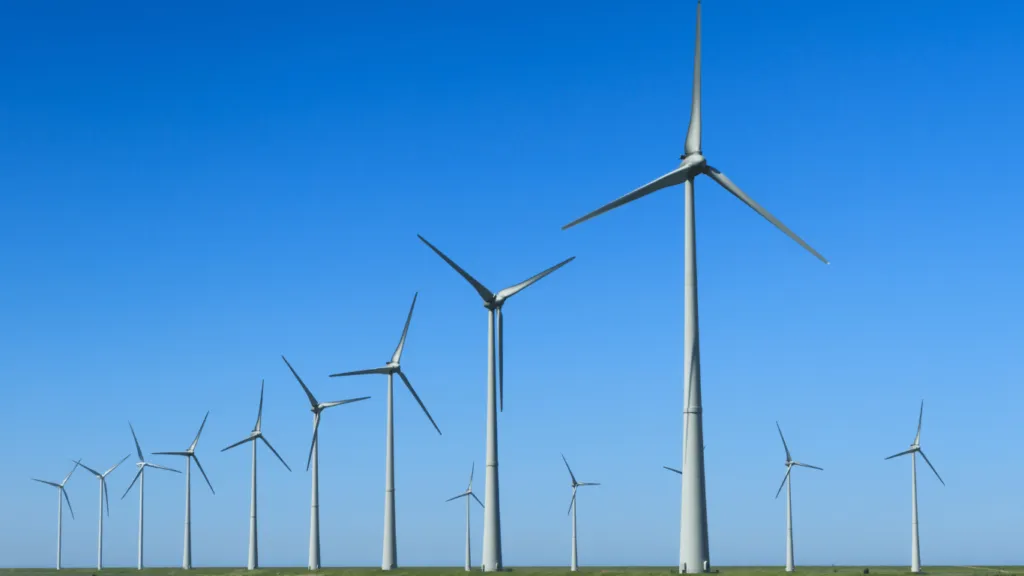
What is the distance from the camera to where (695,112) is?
84875mm

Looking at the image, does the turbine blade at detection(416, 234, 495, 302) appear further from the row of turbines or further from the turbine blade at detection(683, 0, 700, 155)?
A: the turbine blade at detection(683, 0, 700, 155)

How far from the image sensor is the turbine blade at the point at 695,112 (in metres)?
83.2

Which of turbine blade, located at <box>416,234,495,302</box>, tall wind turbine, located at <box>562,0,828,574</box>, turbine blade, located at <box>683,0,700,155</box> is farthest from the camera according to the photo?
turbine blade, located at <box>416,234,495,302</box>

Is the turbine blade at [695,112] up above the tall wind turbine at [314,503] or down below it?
above

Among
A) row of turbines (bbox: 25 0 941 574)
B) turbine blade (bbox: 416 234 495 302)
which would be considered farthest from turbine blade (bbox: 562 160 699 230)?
turbine blade (bbox: 416 234 495 302)

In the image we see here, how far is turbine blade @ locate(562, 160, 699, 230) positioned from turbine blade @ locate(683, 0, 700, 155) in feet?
6.57

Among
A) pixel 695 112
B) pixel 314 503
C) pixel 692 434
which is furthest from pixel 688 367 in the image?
pixel 314 503

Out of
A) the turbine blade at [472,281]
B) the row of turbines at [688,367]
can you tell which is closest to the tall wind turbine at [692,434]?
the row of turbines at [688,367]

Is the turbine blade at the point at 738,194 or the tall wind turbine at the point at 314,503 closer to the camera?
the turbine blade at the point at 738,194

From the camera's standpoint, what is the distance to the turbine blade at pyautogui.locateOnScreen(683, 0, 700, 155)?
83.2 metres

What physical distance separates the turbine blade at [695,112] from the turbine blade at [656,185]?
2.00m

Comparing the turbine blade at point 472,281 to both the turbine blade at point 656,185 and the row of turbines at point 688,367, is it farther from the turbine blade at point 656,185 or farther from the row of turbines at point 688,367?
the turbine blade at point 656,185

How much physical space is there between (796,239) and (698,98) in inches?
556

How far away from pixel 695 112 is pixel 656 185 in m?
6.06
